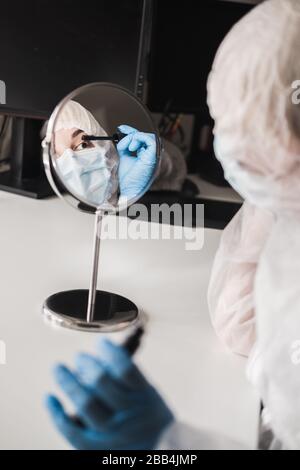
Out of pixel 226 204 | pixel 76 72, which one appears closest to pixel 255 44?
pixel 76 72

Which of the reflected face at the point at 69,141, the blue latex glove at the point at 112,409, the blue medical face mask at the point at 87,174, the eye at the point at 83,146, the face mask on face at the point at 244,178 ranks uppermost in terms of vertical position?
the face mask on face at the point at 244,178

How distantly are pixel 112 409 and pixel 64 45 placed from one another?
94 centimetres

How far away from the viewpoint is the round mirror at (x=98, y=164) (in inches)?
28.9

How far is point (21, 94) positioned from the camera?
50.2 inches

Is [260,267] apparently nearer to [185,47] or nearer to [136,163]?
[136,163]

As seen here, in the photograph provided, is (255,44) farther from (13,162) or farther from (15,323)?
(13,162)

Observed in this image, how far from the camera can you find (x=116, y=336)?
0.77 meters

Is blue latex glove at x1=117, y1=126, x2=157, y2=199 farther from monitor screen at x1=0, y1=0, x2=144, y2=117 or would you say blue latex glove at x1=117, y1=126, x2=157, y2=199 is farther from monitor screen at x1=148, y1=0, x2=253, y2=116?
monitor screen at x1=148, y1=0, x2=253, y2=116

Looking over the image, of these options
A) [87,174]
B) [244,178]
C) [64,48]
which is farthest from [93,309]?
[64,48]

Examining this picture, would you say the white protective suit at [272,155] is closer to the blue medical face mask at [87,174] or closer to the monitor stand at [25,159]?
the blue medical face mask at [87,174]

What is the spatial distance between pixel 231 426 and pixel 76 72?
90cm

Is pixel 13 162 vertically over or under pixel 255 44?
under

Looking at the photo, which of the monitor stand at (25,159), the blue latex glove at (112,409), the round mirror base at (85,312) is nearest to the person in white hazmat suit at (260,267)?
the blue latex glove at (112,409)

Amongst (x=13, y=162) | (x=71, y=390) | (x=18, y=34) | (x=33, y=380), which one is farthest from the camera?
(x=13, y=162)
